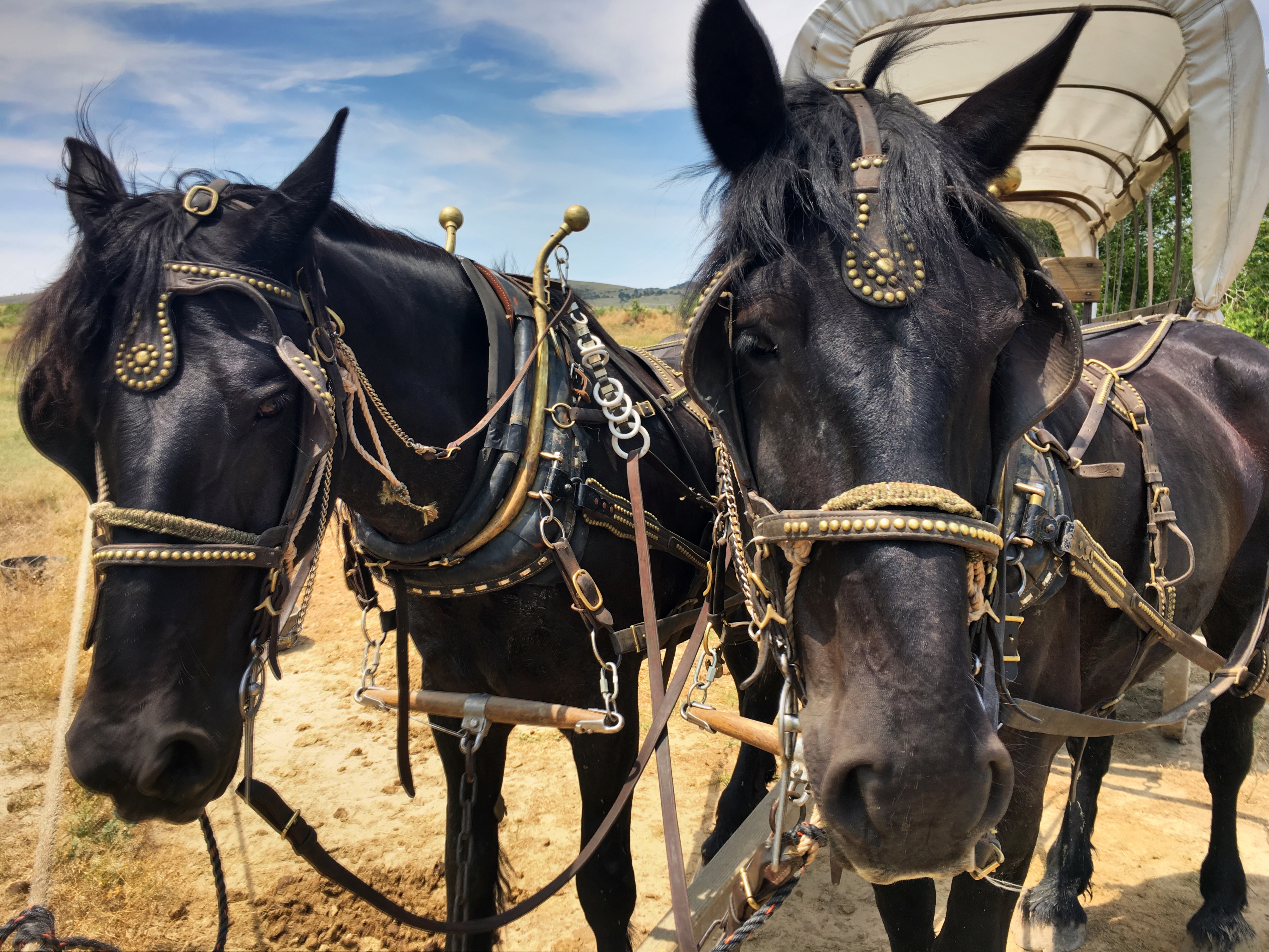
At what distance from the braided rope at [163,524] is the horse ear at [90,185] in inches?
25.0

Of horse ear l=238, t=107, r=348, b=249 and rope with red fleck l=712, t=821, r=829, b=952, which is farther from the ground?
horse ear l=238, t=107, r=348, b=249

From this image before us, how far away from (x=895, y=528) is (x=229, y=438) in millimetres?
1201

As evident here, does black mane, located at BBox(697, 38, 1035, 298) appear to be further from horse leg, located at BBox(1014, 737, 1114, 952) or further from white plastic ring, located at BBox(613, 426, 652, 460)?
horse leg, located at BBox(1014, 737, 1114, 952)

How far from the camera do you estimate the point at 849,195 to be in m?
1.29

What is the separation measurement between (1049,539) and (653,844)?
2.77m

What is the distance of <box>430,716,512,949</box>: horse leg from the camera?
A: 7.92 ft

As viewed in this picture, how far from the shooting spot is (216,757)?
140cm

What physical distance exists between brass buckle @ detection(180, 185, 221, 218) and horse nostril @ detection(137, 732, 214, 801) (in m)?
1.06

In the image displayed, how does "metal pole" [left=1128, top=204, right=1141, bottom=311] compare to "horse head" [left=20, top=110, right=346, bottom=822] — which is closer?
"horse head" [left=20, top=110, right=346, bottom=822]

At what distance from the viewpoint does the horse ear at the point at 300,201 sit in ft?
5.20

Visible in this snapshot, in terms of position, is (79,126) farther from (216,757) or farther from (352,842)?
(352,842)

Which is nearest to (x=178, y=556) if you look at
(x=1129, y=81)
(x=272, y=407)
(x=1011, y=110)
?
(x=272, y=407)

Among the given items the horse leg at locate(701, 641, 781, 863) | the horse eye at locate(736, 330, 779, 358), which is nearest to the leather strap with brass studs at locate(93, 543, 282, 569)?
the horse eye at locate(736, 330, 779, 358)

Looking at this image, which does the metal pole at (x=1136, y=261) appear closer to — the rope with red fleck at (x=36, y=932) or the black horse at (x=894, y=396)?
the black horse at (x=894, y=396)
